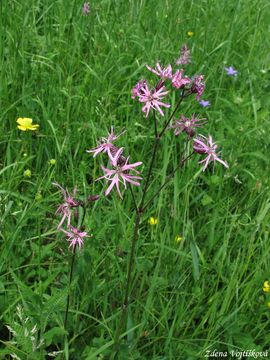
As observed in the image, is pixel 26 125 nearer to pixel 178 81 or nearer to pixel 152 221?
pixel 152 221

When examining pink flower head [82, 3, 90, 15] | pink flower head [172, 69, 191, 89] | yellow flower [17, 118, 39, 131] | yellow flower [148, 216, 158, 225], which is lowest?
yellow flower [148, 216, 158, 225]

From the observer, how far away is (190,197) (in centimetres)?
206

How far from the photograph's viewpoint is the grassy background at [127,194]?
60.0 inches

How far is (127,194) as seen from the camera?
6.34 ft

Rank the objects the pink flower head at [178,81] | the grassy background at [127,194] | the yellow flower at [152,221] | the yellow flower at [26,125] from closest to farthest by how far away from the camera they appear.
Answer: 1. the pink flower head at [178,81]
2. the grassy background at [127,194]
3. the yellow flower at [152,221]
4. the yellow flower at [26,125]

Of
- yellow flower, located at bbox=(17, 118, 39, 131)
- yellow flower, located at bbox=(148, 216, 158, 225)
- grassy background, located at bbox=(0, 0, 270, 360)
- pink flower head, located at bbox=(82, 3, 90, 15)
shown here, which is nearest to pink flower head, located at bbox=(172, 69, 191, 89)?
grassy background, located at bbox=(0, 0, 270, 360)

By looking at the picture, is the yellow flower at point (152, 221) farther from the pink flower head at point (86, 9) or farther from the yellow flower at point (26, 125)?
the pink flower head at point (86, 9)

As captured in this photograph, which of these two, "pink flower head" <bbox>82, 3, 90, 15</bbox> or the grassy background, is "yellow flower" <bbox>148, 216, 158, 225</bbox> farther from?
"pink flower head" <bbox>82, 3, 90, 15</bbox>

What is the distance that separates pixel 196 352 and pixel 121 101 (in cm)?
133

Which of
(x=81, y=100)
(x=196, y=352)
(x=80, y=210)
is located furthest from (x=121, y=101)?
(x=196, y=352)

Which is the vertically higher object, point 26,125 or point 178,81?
point 178,81

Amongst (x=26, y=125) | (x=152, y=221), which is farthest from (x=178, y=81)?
(x=26, y=125)

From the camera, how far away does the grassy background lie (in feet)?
5.00

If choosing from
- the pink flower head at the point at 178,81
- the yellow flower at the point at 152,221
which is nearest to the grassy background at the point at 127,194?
the yellow flower at the point at 152,221
